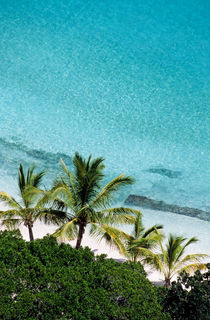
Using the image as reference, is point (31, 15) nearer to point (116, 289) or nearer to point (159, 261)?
point (159, 261)

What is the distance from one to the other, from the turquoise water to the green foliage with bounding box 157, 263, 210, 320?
14.2 m

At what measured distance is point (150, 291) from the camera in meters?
8.02

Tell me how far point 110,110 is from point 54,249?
20164mm

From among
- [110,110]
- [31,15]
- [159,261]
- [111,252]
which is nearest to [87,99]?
[110,110]

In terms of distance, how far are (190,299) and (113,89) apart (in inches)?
921

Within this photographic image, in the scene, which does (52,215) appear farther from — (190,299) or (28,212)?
(190,299)

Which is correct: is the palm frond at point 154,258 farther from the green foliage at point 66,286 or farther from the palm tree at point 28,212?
the palm tree at point 28,212

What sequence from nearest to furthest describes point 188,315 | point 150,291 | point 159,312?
1. point 188,315
2. point 159,312
3. point 150,291

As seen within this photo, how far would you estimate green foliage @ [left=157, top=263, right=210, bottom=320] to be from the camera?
6723 mm

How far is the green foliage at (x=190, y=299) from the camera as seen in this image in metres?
6.72

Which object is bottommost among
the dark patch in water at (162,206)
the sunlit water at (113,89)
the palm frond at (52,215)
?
the palm frond at (52,215)

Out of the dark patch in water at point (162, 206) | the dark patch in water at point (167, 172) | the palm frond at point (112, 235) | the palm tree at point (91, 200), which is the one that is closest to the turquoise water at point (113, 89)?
the dark patch in water at point (167, 172)

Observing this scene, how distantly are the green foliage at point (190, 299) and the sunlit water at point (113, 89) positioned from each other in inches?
543

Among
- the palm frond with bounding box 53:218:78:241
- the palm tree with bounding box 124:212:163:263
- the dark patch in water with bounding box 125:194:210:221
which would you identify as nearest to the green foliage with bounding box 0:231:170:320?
the palm frond with bounding box 53:218:78:241
